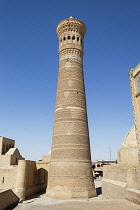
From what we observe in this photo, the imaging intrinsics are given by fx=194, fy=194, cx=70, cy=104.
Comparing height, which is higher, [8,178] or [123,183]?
[123,183]

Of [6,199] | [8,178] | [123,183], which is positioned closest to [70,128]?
[123,183]

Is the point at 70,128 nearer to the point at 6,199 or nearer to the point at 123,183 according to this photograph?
the point at 123,183

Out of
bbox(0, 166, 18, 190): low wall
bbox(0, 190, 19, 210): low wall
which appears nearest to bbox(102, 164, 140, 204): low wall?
bbox(0, 190, 19, 210): low wall

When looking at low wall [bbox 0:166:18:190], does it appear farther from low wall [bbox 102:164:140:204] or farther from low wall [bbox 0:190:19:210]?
low wall [bbox 102:164:140:204]

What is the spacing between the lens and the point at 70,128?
1502cm

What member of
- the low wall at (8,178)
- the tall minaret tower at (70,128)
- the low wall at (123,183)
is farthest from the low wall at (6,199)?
the low wall at (123,183)

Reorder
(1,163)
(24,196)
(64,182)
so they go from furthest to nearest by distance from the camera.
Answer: (1,163), (24,196), (64,182)

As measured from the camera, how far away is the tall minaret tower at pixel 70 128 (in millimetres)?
14078

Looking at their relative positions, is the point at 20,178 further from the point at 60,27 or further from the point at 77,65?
the point at 60,27

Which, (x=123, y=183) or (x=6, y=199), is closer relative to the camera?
(x=123, y=183)

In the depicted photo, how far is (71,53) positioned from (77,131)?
693 cm

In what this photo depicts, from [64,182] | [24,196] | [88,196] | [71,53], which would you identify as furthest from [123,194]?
[71,53]

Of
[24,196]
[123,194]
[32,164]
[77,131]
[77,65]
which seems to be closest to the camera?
[123,194]

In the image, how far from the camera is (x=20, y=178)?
1653cm
